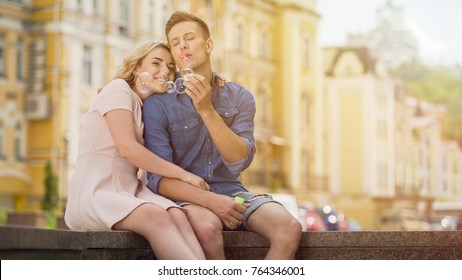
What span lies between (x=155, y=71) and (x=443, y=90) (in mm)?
20277

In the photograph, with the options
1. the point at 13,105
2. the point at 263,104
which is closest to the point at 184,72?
the point at 13,105

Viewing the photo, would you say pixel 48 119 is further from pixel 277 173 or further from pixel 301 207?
pixel 277 173

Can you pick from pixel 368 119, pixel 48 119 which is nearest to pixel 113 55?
pixel 48 119

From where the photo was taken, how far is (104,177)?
146 inches

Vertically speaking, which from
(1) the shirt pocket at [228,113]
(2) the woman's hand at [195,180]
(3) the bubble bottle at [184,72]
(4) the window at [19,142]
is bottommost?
(4) the window at [19,142]

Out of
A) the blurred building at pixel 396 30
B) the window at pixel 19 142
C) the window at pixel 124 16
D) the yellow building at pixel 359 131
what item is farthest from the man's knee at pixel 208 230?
the yellow building at pixel 359 131

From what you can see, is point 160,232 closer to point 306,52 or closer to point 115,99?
point 115,99

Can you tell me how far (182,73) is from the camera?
3773 millimetres

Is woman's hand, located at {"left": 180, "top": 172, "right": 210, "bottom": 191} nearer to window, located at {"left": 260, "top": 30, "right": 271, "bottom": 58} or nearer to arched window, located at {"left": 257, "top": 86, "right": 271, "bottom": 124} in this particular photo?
arched window, located at {"left": 257, "top": 86, "right": 271, "bottom": 124}

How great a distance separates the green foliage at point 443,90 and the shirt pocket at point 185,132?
56.2 ft

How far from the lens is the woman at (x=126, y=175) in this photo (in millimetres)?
3568

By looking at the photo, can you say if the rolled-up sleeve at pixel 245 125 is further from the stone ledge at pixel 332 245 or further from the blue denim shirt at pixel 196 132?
the stone ledge at pixel 332 245

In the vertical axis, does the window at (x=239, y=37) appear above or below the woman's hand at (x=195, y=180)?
above

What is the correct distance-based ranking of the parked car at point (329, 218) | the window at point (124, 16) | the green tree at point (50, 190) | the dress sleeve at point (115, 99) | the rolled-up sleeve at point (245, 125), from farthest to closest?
the window at point (124, 16) → the green tree at point (50, 190) → the parked car at point (329, 218) → the rolled-up sleeve at point (245, 125) → the dress sleeve at point (115, 99)
